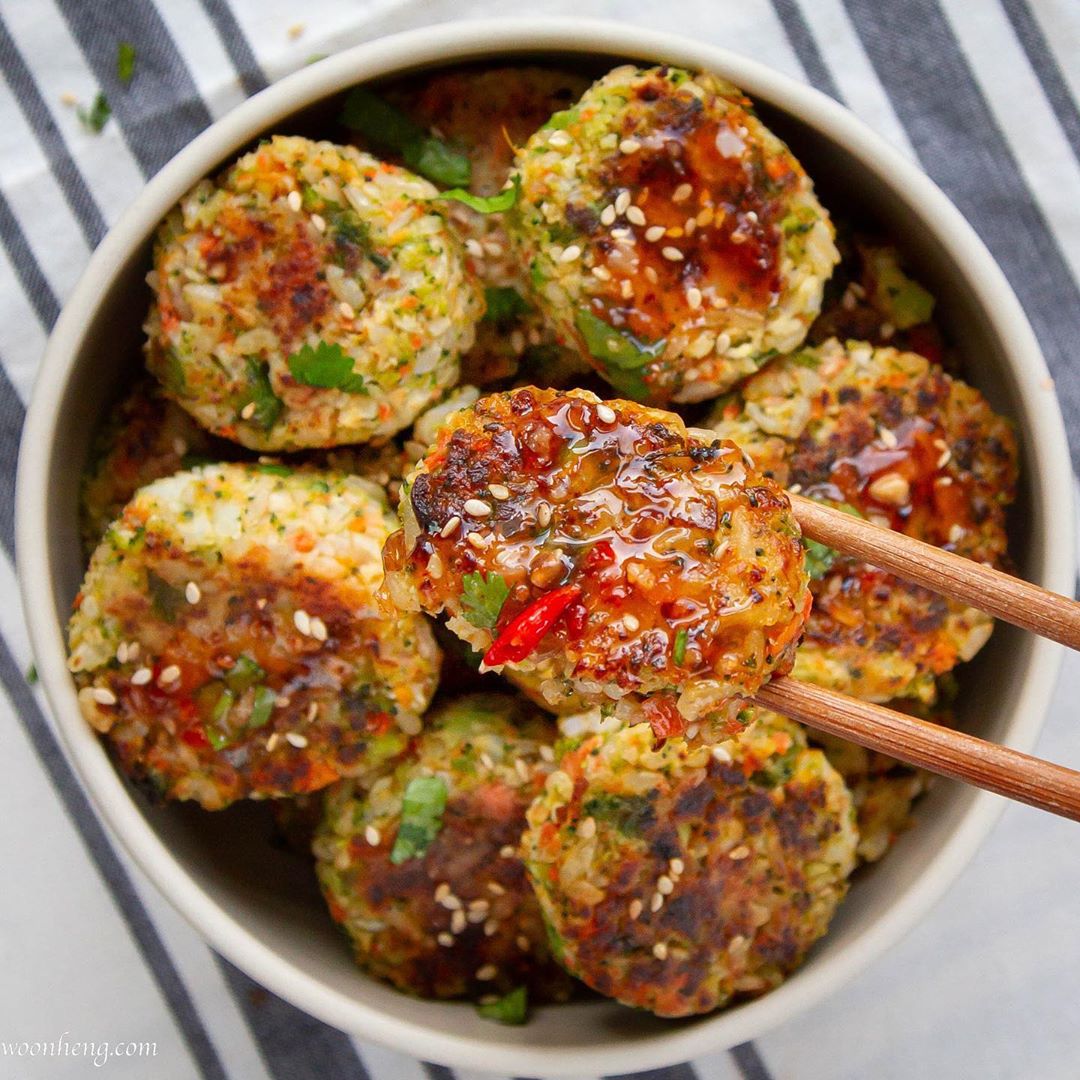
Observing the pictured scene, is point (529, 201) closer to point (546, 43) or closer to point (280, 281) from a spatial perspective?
point (546, 43)

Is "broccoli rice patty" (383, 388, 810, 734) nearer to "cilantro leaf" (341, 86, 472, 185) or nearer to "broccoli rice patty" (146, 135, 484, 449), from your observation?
"broccoli rice patty" (146, 135, 484, 449)

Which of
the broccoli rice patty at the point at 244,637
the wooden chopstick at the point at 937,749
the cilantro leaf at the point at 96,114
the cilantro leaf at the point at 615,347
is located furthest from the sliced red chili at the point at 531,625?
the cilantro leaf at the point at 96,114

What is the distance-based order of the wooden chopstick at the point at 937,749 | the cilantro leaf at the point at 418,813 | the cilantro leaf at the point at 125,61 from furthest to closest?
the cilantro leaf at the point at 125,61 < the cilantro leaf at the point at 418,813 < the wooden chopstick at the point at 937,749

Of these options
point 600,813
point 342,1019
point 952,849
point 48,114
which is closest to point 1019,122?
point 952,849

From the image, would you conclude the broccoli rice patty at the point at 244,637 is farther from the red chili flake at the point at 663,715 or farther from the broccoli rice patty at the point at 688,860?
the red chili flake at the point at 663,715

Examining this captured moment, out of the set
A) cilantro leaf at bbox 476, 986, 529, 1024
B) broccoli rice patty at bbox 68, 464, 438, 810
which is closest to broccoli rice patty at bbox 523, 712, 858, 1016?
cilantro leaf at bbox 476, 986, 529, 1024

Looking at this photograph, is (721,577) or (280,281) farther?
(280,281)
